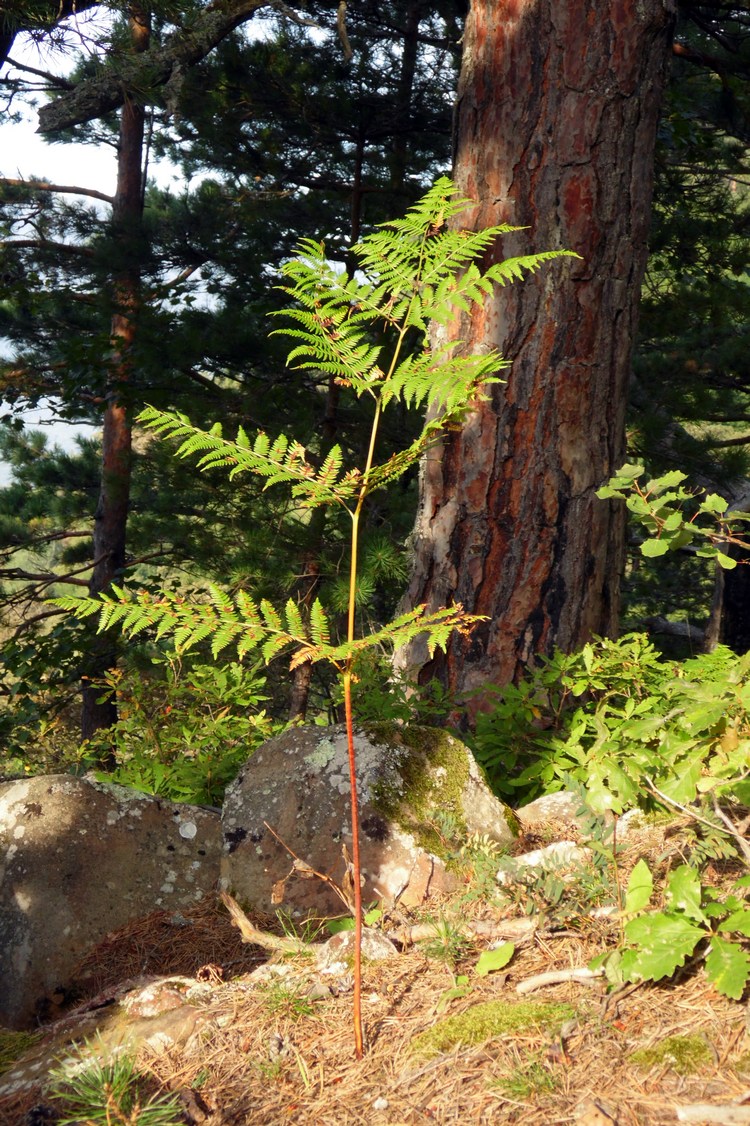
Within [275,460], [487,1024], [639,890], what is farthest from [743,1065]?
[275,460]

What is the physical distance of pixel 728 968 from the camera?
6.20 feet

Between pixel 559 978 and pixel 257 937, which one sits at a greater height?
pixel 559 978

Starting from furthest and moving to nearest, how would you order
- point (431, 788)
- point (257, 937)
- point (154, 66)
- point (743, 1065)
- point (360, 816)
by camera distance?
point (154, 66) < point (431, 788) < point (360, 816) < point (257, 937) < point (743, 1065)

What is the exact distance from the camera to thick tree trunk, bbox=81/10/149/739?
8367mm

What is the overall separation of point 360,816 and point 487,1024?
0.98 meters

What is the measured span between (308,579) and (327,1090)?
5.97m

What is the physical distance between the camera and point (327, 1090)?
2.01 meters

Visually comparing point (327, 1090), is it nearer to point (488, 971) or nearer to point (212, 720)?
point (488, 971)

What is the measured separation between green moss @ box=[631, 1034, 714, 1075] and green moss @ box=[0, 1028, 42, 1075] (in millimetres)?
1645

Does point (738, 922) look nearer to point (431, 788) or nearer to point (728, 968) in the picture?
point (728, 968)

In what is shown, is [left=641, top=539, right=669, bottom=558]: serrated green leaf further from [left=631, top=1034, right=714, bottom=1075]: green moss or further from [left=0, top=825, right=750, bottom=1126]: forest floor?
[left=631, top=1034, right=714, bottom=1075]: green moss

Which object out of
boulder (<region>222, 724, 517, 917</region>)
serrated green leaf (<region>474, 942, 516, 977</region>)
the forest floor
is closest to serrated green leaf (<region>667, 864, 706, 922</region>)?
the forest floor

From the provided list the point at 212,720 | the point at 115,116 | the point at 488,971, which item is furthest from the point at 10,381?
the point at 488,971

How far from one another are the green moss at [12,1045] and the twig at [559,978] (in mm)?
1384
